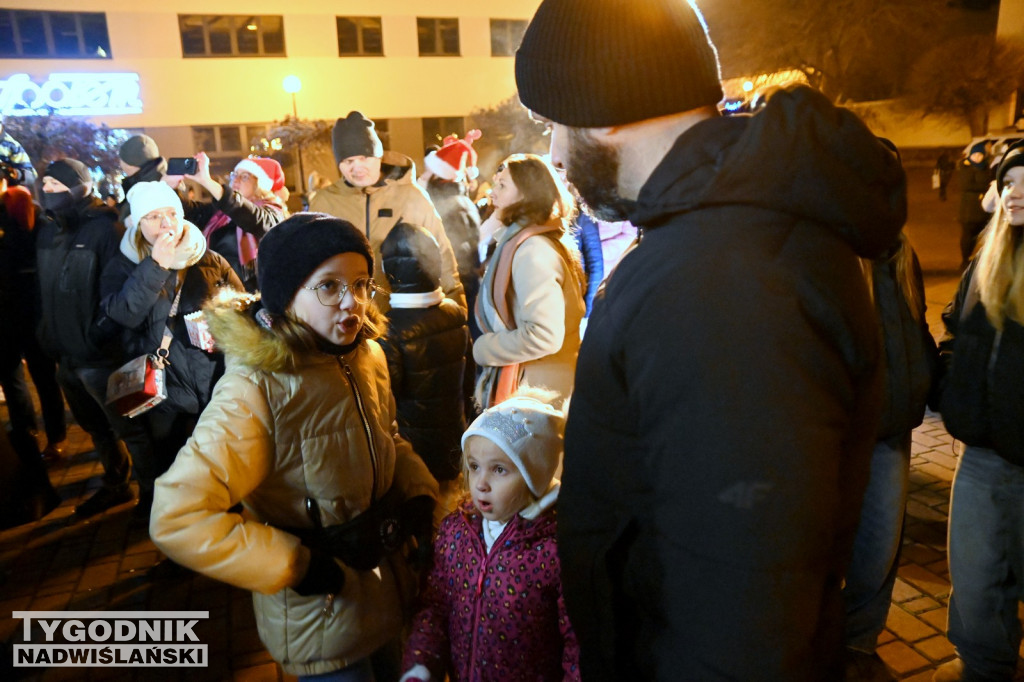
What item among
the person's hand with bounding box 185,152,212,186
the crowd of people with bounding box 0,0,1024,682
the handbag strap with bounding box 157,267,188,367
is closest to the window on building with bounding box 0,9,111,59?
the person's hand with bounding box 185,152,212,186

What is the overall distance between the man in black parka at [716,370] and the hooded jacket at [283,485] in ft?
3.46

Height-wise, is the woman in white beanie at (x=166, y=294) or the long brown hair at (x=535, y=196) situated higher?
the long brown hair at (x=535, y=196)

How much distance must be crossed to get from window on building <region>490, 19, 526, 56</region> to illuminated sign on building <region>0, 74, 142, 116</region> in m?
15.5

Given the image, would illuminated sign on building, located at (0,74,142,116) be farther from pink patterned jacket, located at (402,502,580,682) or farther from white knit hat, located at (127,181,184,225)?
pink patterned jacket, located at (402,502,580,682)

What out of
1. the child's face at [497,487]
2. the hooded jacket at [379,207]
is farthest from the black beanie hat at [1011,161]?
the hooded jacket at [379,207]

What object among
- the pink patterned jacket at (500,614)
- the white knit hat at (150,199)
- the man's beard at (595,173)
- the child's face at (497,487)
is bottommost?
the pink patterned jacket at (500,614)

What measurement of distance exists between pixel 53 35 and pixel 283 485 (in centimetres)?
3299

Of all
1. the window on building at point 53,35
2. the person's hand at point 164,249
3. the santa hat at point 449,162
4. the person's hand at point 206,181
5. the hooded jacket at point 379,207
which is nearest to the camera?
the person's hand at point 164,249

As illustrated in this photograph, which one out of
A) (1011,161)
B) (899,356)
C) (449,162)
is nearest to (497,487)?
(899,356)

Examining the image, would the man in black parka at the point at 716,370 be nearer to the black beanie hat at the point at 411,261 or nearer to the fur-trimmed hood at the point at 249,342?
the fur-trimmed hood at the point at 249,342

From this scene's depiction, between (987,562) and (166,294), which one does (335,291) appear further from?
(987,562)

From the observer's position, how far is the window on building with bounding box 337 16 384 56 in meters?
31.7

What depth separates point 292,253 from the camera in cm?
226

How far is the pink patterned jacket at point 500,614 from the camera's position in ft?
6.56
